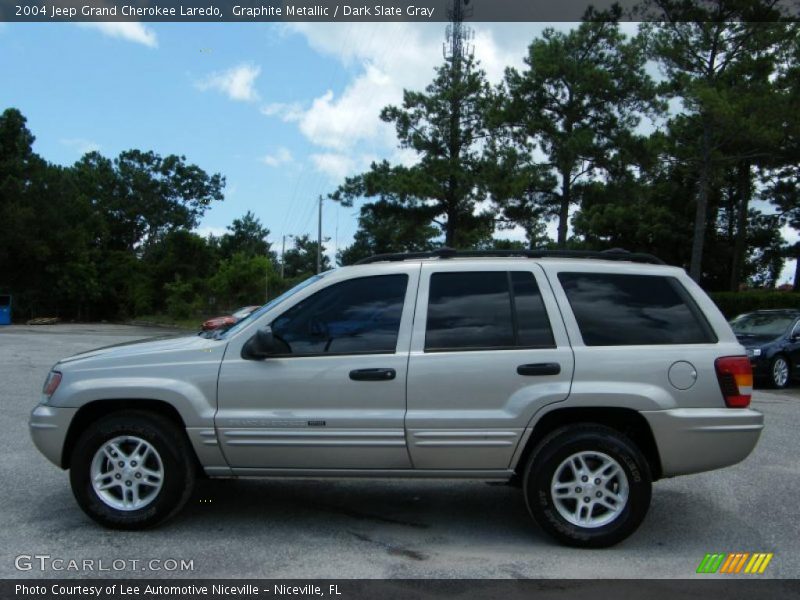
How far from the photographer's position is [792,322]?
1445 cm

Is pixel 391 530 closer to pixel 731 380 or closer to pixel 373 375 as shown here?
pixel 373 375

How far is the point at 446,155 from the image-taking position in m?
32.6

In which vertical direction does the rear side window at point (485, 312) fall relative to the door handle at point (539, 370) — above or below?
above

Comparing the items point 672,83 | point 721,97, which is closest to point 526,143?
point 672,83

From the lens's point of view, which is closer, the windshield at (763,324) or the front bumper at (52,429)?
the front bumper at (52,429)

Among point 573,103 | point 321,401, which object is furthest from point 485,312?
point 573,103

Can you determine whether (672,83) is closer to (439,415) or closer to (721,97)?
(721,97)

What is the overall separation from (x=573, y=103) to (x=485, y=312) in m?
29.0

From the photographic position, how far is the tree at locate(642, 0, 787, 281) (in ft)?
80.6

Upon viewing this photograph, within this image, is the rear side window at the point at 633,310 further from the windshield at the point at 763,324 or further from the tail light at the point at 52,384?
the windshield at the point at 763,324

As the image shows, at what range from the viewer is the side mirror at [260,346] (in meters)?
4.59

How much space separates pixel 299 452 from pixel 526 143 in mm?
29571

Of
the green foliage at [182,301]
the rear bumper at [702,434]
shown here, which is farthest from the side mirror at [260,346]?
the green foliage at [182,301]

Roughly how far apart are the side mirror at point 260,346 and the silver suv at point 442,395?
0.05ft
